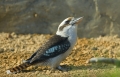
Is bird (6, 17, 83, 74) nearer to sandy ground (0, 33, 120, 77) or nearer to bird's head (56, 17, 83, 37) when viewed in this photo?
bird's head (56, 17, 83, 37)

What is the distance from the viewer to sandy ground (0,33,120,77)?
639 centimetres

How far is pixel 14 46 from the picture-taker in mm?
8055

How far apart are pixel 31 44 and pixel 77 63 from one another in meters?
1.62

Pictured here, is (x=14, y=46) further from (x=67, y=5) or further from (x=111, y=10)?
(x=111, y=10)

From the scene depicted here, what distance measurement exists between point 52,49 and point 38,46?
5.89ft

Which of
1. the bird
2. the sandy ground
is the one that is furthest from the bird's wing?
the sandy ground

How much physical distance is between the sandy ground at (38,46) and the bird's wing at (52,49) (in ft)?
0.82

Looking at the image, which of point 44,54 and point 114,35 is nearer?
point 44,54

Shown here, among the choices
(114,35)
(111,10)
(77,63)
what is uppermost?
(111,10)

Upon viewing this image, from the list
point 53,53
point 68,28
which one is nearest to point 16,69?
point 53,53

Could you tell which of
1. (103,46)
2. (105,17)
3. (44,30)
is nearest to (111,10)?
(105,17)

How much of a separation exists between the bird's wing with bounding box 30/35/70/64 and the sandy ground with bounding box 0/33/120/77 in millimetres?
250

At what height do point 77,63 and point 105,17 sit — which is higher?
point 105,17

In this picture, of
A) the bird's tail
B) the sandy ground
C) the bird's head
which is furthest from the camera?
the bird's head
